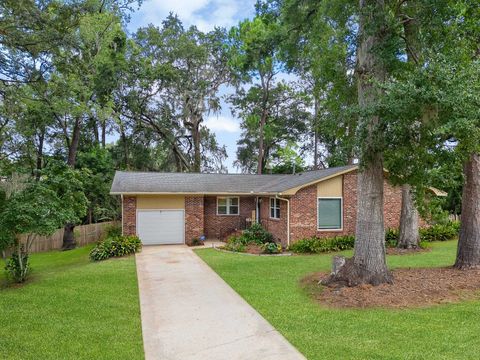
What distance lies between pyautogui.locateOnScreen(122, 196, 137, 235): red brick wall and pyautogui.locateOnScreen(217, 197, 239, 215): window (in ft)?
14.9

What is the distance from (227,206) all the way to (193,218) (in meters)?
2.32

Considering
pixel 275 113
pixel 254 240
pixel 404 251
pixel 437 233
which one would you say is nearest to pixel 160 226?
pixel 254 240

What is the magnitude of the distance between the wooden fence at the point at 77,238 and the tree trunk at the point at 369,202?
16898 mm

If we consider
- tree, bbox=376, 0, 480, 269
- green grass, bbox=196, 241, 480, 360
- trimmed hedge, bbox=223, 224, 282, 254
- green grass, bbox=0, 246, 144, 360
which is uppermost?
A: tree, bbox=376, 0, 480, 269

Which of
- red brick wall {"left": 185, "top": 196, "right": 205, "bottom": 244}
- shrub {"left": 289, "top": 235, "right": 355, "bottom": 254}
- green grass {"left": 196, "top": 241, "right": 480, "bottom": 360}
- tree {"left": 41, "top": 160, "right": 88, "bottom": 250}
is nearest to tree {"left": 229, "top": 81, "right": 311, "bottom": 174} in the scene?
red brick wall {"left": 185, "top": 196, "right": 205, "bottom": 244}

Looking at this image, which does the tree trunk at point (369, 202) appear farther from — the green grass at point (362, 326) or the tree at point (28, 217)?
the tree at point (28, 217)

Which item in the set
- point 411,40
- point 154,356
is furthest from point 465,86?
point 154,356

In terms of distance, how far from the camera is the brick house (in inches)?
620

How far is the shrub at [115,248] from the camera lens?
1390 cm

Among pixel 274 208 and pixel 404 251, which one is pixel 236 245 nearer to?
pixel 274 208

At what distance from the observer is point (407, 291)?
8.03m

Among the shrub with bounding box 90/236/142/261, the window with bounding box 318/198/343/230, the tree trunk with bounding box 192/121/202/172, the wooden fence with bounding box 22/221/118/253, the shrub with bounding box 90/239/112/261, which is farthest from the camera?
the tree trunk with bounding box 192/121/202/172

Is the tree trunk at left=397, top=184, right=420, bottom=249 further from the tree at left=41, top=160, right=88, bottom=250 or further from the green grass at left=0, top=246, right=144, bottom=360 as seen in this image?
the tree at left=41, top=160, right=88, bottom=250

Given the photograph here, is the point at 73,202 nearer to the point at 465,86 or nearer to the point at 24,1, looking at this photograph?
the point at 24,1
